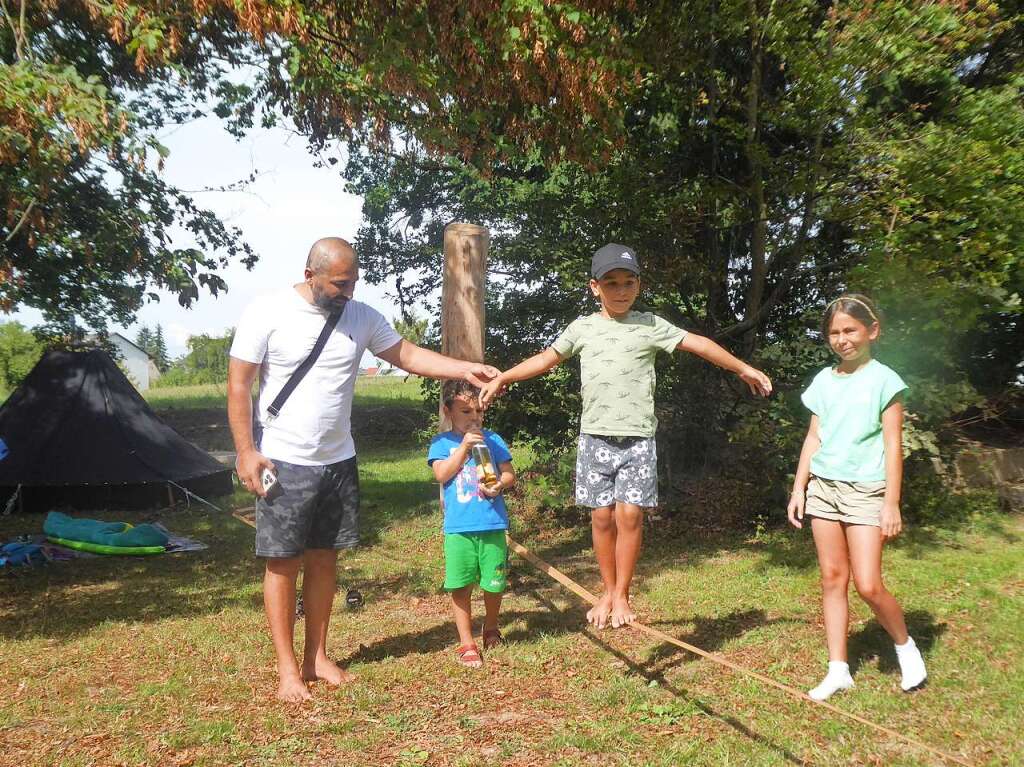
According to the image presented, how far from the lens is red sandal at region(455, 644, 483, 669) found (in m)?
4.91

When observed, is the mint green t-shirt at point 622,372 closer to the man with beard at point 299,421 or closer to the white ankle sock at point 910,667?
the man with beard at point 299,421

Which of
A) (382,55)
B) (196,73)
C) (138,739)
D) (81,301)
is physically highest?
(196,73)

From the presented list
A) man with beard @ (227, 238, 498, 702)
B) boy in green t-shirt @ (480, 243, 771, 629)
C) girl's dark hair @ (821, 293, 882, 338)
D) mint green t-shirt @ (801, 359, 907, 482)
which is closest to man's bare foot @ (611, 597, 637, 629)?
boy in green t-shirt @ (480, 243, 771, 629)

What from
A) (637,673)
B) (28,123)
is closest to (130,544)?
(28,123)

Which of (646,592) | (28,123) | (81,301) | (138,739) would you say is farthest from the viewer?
(81,301)

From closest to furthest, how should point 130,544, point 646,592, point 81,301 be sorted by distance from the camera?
1. point 646,592
2. point 130,544
3. point 81,301

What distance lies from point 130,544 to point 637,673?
5.93m

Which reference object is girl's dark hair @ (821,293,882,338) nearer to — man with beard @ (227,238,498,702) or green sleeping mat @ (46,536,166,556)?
man with beard @ (227,238,498,702)

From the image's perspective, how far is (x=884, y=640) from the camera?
5008 mm

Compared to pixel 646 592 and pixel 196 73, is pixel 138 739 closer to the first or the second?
pixel 646 592

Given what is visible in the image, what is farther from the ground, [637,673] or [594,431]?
[594,431]

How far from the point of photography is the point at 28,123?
5.88 meters

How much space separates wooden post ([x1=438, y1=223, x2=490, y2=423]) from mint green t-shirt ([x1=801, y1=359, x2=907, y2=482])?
2171 mm

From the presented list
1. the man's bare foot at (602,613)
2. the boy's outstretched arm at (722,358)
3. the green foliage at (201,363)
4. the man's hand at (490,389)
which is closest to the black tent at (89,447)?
the man's hand at (490,389)
